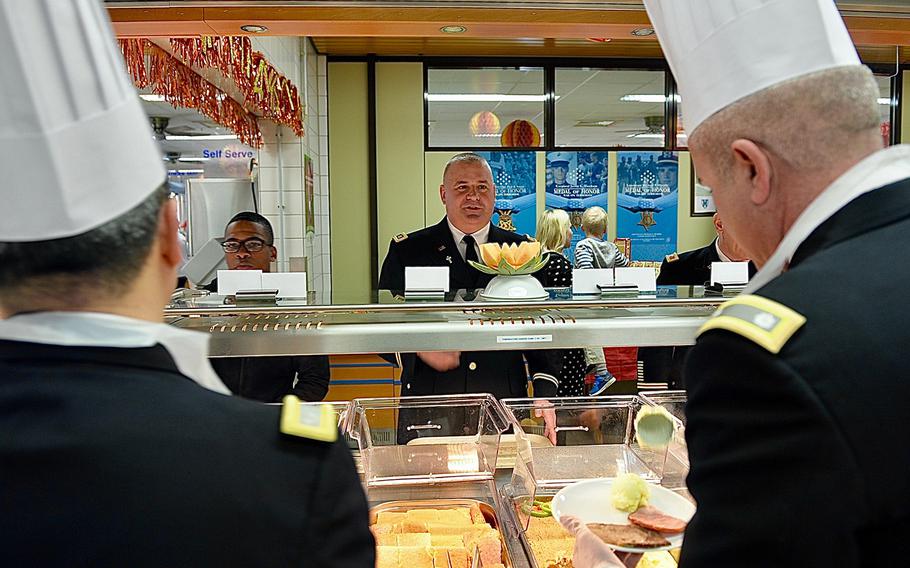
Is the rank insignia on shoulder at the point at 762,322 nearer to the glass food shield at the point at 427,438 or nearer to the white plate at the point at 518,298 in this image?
the glass food shield at the point at 427,438

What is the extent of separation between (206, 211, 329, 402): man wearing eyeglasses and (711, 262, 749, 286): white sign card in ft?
4.94

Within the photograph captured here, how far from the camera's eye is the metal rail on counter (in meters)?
1.93

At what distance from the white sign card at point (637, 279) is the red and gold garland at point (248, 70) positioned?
228 cm

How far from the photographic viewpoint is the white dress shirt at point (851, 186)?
877 mm

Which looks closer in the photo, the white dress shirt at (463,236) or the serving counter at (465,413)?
the serving counter at (465,413)

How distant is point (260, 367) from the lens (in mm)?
2631

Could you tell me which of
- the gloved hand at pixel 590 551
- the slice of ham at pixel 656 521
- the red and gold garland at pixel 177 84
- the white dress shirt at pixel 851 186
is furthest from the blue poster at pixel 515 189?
the white dress shirt at pixel 851 186

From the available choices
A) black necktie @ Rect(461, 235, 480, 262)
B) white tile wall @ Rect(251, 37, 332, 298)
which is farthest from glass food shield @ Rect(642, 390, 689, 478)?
white tile wall @ Rect(251, 37, 332, 298)

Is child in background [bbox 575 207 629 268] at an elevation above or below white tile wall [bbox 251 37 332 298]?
below

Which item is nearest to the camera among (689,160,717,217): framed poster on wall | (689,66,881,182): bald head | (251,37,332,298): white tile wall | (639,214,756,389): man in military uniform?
(689,66,881,182): bald head

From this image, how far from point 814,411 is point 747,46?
564mm

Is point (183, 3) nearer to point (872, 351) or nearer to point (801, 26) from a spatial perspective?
point (801, 26)

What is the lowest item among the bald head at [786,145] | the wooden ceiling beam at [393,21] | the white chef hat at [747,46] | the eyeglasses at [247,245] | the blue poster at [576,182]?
the eyeglasses at [247,245]

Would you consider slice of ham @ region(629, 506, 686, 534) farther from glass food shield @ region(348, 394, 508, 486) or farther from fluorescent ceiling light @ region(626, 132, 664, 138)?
fluorescent ceiling light @ region(626, 132, 664, 138)
